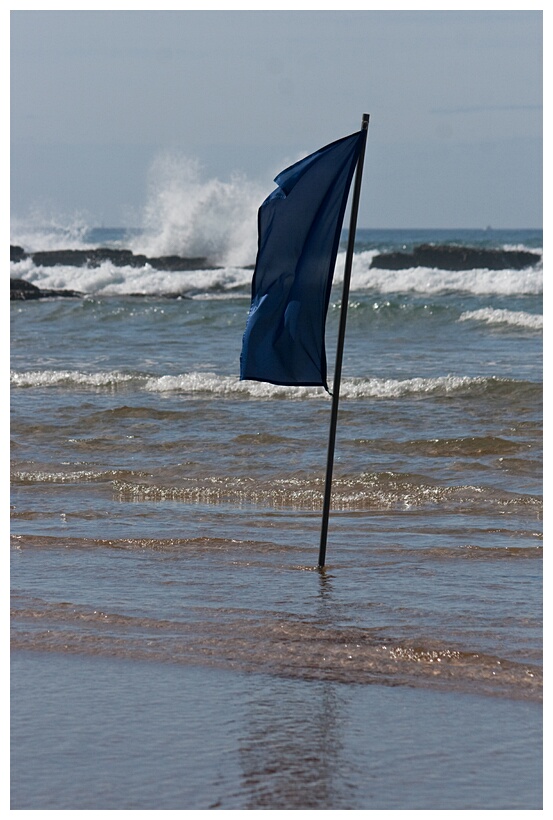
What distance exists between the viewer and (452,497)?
1009 cm

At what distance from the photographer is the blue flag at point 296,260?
260 inches

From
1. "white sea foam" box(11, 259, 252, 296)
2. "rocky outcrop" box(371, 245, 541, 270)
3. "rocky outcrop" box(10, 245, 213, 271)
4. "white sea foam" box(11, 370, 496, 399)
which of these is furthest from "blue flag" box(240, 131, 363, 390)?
"rocky outcrop" box(371, 245, 541, 270)

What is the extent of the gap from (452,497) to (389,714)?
204 inches

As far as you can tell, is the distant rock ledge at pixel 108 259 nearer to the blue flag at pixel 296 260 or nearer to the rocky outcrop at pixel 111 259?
the rocky outcrop at pixel 111 259

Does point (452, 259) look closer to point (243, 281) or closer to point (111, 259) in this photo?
point (243, 281)

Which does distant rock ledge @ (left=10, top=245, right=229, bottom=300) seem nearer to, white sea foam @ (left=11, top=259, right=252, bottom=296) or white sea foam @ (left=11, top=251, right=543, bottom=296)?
white sea foam @ (left=11, top=251, right=543, bottom=296)

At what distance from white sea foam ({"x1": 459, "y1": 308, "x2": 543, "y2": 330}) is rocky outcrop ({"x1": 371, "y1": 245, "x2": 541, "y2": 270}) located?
24665mm

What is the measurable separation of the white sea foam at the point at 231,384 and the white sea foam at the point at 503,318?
373 inches

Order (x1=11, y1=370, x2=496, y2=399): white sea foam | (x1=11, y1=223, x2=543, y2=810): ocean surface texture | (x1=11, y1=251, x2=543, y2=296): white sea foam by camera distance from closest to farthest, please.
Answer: (x1=11, y1=223, x2=543, y2=810): ocean surface texture
(x1=11, y1=370, x2=496, y2=399): white sea foam
(x1=11, y1=251, x2=543, y2=296): white sea foam

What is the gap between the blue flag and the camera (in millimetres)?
6602
